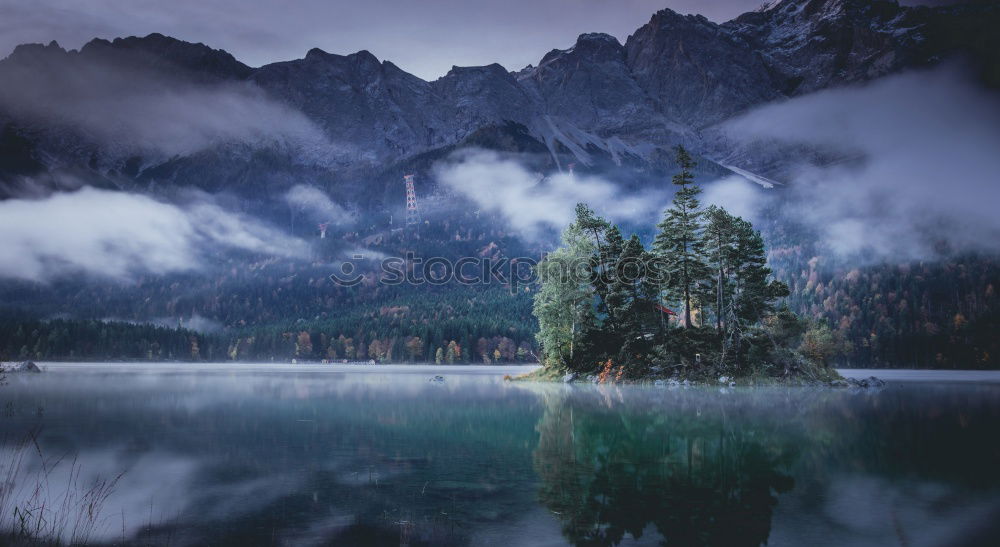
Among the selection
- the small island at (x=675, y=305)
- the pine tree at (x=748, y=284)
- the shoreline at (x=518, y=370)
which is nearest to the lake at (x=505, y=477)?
the small island at (x=675, y=305)

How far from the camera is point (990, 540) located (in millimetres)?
13586

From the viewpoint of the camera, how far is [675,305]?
239 feet

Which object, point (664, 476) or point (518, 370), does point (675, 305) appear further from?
point (518, 370)

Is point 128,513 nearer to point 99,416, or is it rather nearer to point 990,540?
point 990,540

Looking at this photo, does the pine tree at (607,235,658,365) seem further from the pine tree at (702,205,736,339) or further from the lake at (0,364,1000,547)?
the lake at (0,364,1000,547)

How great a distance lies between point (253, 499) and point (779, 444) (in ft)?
67.0

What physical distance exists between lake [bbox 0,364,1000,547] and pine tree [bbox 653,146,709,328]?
2973 cm

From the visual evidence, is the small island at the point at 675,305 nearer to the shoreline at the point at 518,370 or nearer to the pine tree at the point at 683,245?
the pine tree at the point at 683,245

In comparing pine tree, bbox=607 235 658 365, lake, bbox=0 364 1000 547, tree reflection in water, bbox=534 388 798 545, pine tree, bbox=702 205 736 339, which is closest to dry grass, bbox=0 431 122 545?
lake, bbox=0 364 1000 547

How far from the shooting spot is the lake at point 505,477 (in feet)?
47.5

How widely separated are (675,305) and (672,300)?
0.85 metres

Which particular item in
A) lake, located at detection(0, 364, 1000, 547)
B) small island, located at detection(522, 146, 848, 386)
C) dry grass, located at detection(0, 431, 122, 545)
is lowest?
dry grass, located at detection(0, 431, 122, 545)

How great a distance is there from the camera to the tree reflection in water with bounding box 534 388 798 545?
14.5 m

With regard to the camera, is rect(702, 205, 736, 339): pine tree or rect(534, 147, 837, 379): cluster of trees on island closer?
rect(702, 205, 736, 339): pine tree
